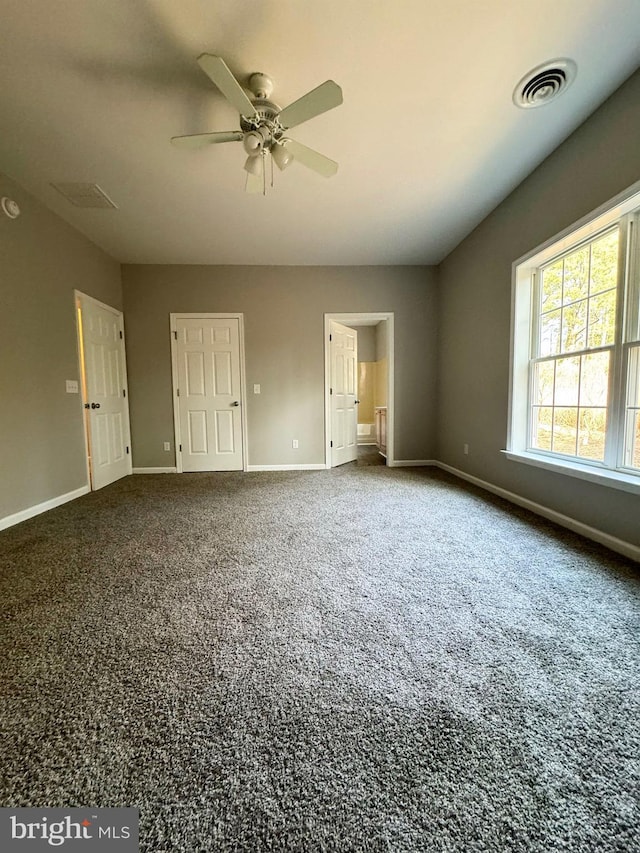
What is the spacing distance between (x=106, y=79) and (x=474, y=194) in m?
2.73

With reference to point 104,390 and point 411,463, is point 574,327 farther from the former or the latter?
point 104,390

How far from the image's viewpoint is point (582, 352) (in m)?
2.25

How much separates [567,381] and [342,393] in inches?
106

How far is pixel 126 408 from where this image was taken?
13.5 feet

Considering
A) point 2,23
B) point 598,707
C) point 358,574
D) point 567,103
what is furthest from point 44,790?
point 567,103

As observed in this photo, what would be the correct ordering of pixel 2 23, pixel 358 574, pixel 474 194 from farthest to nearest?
pixel 474 194
pixel 358 574
pixel 2 23

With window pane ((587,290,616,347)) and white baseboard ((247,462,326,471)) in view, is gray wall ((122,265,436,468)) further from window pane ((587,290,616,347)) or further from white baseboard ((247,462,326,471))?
window pane ((587,290,616,347))

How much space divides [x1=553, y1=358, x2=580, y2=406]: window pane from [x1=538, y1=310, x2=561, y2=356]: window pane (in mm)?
136

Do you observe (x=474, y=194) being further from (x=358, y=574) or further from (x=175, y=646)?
(x=175, y=646)

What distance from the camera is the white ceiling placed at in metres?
1.47

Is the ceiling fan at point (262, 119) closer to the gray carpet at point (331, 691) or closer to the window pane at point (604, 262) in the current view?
the window pane at point (604, 262)

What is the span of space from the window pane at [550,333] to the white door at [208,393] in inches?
131

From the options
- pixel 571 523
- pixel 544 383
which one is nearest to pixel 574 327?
pixel 544 383

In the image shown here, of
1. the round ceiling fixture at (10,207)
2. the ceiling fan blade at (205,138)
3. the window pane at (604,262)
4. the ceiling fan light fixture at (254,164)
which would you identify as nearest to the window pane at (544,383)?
the window pane at (604,262)
